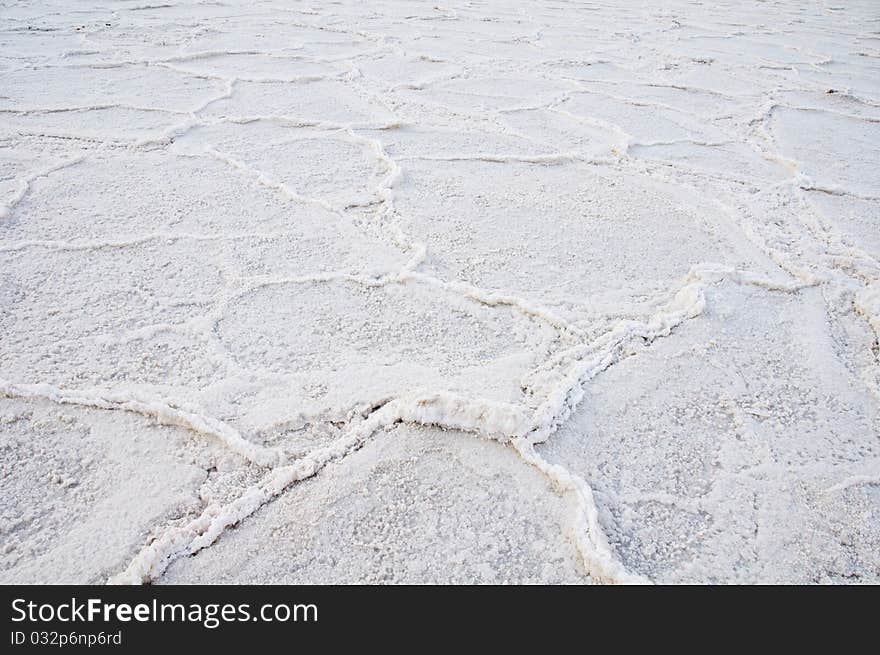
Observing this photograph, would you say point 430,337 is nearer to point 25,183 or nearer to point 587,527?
point 587,527

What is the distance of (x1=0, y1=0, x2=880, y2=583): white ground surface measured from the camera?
887 millimetres

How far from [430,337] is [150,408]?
0.50 metres

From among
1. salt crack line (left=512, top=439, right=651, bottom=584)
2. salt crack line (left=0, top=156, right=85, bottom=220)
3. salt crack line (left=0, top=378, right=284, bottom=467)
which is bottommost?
salt crack line (left=512, top=439, right=651, bottom=584)

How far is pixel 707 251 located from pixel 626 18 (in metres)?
4.03

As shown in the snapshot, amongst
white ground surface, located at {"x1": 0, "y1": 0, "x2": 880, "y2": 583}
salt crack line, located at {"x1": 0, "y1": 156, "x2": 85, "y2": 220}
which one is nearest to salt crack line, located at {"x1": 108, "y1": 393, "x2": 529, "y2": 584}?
white ground surface, located at {"x1": 0, "y1": 0, "x2": 880, "y2": 583}

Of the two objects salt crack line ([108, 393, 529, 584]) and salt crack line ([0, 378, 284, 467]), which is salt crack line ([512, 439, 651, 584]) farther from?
salt crack line ([0, 378, 284, 467])

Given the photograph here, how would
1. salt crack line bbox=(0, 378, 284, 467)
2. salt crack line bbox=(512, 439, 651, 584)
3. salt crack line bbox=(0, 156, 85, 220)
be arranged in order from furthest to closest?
salt crack line bbox=(0, 156, 85, 220)
salt crack line bbox=(0, 378, 284, 467)
salt crack line bbox=(512, 439, 651, 584)

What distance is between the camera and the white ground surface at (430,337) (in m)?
0.89

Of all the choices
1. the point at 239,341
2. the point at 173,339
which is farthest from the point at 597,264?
the point at 173,339

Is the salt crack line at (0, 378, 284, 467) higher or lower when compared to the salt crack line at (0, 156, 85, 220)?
lower

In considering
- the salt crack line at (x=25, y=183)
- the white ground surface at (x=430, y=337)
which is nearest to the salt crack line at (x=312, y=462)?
the white ground surface at (x=430, y=337)

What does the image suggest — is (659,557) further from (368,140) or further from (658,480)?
(368,140)

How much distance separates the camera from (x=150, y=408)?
1.06 metres

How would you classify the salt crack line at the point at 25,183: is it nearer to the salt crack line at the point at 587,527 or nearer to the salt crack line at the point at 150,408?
the salt crack line at the point at 150,408
